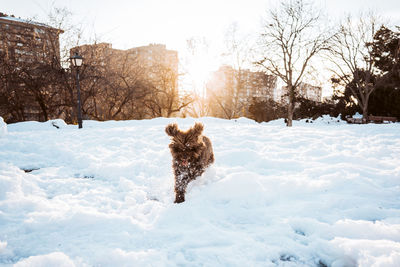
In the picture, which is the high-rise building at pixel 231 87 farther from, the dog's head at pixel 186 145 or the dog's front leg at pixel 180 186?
the dog's front leg at pixel 180 186

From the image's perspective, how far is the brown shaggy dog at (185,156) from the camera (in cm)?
344

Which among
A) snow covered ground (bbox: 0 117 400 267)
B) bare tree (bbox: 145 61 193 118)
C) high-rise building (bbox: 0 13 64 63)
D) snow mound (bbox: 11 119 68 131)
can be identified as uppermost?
high-rise building (bbox: 0 13 64 63)

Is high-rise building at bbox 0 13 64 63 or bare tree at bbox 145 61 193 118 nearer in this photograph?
high-rise building at bbox 0 13 64 63

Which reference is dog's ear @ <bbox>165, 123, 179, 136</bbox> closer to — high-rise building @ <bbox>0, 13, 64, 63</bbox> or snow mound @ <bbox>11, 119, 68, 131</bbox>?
snow mound @ <bbox>11, 119, 68, 131</bbox>

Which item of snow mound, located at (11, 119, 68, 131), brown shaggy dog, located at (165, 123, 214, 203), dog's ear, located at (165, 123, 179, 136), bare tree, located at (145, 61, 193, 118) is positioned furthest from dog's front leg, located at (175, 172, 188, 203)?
bare tree, located at (145, 61, 193, 118)

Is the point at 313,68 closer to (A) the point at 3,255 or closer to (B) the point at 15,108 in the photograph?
(A) the point at 3,255

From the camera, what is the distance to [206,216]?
275 cm

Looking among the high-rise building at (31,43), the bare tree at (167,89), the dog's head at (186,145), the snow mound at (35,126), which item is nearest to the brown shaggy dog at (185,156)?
the dog's head at (186,145)

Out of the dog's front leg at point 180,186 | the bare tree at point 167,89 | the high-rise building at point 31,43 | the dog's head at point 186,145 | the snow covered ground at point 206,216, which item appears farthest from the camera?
the bare tree at point 167,89

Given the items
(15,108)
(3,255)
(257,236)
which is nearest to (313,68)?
(257,236)

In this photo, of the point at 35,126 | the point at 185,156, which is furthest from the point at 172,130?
the point at 35,126

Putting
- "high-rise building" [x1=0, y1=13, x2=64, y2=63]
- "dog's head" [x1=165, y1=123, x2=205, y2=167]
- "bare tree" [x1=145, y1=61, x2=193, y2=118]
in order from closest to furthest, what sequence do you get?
"dog's head" [x1=165, y1=123, x2=205, y2=167], "high-rise building" [x1=0, y1=13, x2=64, y2=63], "bare tree" [x1=145, y1=61, x2=193, y2=118]

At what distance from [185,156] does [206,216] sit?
42.7 inches

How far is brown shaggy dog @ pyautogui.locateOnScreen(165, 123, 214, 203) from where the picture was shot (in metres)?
3.44
